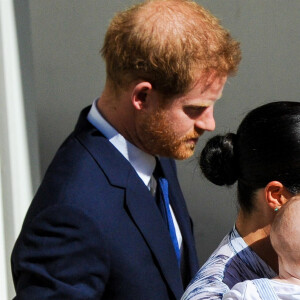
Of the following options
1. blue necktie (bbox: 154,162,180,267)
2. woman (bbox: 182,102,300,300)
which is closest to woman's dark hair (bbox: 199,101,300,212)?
woman (bbox: 182,102,300,300)

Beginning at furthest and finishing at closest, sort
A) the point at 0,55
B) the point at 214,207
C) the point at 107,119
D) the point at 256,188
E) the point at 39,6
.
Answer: the point at 214,207 < the point at 39,6 < the point at 0,55 < the point at 107,119 < the point at 256,188

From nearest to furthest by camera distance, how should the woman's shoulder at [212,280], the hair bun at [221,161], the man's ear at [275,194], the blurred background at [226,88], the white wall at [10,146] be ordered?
the woman's shoulder at [212,280]
the man's ear at [275,194]
the hair bun at [221,161]
the white wall at [10,146]
the blurred background at [226,88]

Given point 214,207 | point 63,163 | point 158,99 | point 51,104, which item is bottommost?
point 214,207

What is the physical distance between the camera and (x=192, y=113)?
6.69 feet

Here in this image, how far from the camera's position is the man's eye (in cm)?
203

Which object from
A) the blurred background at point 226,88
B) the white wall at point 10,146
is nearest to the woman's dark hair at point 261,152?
the white wall at point 10,146

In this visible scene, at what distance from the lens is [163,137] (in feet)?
6.71

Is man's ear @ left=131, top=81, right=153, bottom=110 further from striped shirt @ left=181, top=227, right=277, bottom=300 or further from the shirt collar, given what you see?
striped shirt @ left=181, top=227, right=277, bottom=300

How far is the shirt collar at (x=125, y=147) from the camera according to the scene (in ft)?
6.82

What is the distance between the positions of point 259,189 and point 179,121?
260 millimetres

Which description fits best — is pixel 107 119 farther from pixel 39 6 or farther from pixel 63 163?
pixel 39 6

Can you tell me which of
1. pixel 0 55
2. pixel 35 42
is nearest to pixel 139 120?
pixel 0 55

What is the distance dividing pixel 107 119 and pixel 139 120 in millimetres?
90

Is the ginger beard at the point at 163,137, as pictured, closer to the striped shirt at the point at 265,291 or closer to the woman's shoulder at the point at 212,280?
the woman's shoulder at the point at 212,280
